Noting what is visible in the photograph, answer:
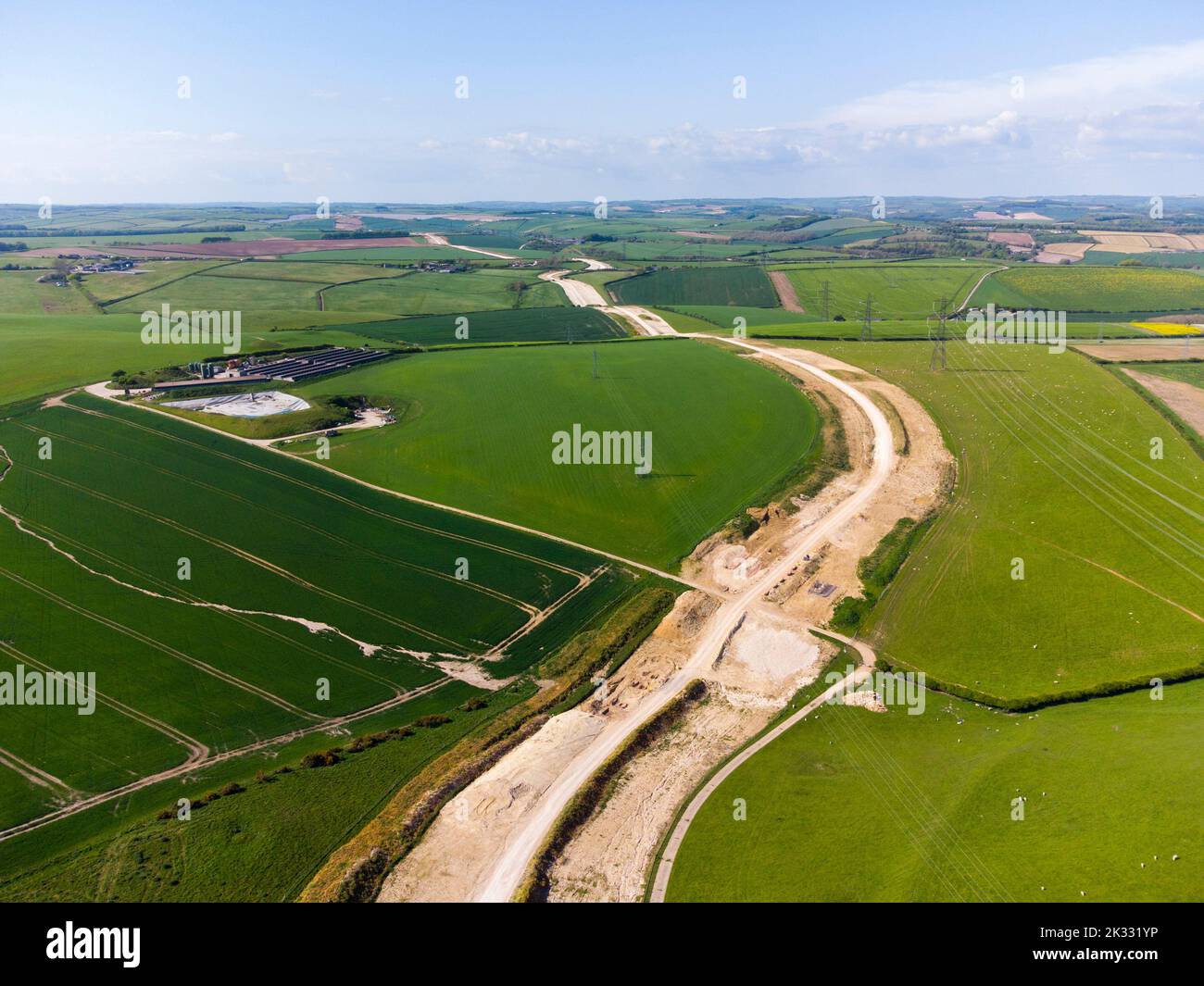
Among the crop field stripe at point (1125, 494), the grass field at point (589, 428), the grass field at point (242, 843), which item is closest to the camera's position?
the grass field at point (242, 843)

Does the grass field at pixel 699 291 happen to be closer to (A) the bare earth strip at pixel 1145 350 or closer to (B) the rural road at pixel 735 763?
(A) the bare earth strip at pixel 1145 350

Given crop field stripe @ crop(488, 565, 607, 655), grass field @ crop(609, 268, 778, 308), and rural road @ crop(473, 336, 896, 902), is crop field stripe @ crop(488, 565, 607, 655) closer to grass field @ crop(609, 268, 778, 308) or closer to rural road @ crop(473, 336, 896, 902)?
rural road @ crop(473, 336, 896, 902)

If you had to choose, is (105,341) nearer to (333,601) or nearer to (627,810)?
(333,601)

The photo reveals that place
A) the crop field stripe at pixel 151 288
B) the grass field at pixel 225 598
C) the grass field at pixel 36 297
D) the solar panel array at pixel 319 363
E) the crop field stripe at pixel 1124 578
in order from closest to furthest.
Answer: the grass field at pixel 225 598 < the crop field stripe at pixel 1124 578 < the solar panel array at pixel 319 363 < the grass field at pixel 36 297 < the crop field stripe at pixel 151 288

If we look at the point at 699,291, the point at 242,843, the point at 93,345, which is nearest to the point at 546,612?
the point at 242,843

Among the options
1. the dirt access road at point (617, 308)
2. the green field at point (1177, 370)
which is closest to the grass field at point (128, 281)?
the dirt access road at point (617, 308)

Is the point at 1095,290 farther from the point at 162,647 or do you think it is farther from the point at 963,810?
the point at 162,647
